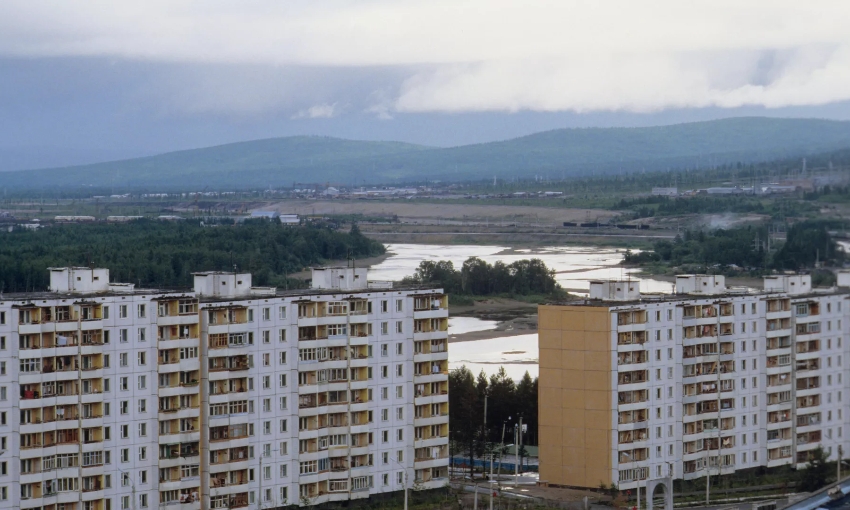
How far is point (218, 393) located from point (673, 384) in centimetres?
854

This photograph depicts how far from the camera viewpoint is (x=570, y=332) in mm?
26859

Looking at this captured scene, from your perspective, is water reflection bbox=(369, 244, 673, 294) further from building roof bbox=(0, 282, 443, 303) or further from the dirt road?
building roof bbox=(0, 282, 443, 303)

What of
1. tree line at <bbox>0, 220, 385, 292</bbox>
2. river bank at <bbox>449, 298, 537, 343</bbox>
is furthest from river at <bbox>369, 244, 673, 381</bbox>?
tree line at <bbox>0, 220, 385, 292</bbox>

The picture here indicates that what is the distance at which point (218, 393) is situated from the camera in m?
23.5

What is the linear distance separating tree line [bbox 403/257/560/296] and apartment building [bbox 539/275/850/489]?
1252 inches

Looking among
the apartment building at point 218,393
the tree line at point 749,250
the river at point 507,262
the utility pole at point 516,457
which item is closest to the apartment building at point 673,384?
the utility pole at point 516,457

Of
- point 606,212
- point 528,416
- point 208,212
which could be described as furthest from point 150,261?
point 208,212

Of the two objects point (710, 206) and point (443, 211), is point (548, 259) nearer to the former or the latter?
point (710, 206)

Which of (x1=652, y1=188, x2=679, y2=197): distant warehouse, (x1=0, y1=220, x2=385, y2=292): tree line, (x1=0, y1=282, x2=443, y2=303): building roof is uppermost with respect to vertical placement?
(x1=0, y1=282, x2=443, y2=303): building roof

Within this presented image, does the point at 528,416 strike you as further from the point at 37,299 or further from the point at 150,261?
the point at 150,261

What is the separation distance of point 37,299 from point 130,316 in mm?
1356

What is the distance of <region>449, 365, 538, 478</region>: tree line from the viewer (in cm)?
2903

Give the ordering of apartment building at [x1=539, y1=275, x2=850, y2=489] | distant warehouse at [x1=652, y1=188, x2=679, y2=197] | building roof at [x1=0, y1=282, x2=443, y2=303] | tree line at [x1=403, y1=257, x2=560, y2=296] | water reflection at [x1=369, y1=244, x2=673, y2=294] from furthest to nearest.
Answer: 1. distant warehouse at [x1=652, y1=188, x2=679, y2=197]
2. water reflection at [x1=369, y1=244, x2=673, y2=294]
3. tree line at [x1=403, y1=257, x2=560, y2=296]
4. apartment building at [x1=539, y1=275, x2=850, y2=489]
5. building roof at [x1=0, y1=282, x2=443, y2=303]

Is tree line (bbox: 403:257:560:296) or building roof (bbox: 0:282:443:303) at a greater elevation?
building roof (bbox: 0:282:443:303)
